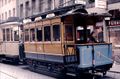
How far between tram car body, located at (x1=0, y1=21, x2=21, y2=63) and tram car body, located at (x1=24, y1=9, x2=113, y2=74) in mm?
4534

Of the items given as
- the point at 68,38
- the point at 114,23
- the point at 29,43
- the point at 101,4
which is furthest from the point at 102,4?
the point at 68,38

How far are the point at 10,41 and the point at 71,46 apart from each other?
893 cm

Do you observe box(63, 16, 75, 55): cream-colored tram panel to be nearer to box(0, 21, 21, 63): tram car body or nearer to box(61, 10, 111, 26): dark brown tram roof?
box(61, 10, 111, 26): dark brown tram roof

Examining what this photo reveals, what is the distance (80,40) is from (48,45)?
1835 mm

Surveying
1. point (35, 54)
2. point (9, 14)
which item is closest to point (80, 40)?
point (35, 54)

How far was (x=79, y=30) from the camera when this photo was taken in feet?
46.9

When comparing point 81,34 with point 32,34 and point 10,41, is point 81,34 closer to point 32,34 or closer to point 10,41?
point 32,34

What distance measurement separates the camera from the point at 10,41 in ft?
69.7

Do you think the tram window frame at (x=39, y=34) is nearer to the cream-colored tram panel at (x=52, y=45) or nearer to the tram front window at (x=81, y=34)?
the cream-colored tram panel at (x=52, y=45)

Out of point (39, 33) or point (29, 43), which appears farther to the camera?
point (29, 43)

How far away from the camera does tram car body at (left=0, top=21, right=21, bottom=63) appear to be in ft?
66.9

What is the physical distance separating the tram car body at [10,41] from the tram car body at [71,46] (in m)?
4.53

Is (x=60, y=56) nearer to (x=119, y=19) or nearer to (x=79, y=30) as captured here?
(x=79, y=30)

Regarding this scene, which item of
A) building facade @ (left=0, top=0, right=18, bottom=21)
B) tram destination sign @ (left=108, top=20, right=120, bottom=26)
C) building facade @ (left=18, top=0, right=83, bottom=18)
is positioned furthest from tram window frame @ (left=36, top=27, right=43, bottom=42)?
building facade @ (left=0, top=0, right=18, bottom=21)
